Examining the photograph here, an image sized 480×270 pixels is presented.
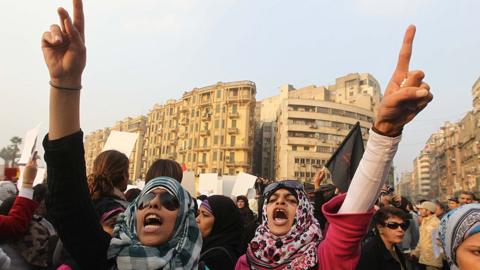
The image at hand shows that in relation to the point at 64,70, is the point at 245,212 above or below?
below

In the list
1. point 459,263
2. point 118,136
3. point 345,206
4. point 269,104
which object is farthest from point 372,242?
point 269,104

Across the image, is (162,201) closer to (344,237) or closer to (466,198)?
(344,237)

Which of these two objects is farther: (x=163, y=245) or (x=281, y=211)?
(x=281, y=211)

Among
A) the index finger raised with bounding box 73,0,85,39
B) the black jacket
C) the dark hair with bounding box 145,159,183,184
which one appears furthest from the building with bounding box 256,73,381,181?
the index finger raised with bounding box 73,0,85,39

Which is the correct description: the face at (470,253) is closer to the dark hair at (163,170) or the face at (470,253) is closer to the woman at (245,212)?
the dark hair at (163,170)

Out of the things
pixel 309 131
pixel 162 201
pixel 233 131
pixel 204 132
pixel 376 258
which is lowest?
pixel 376 258

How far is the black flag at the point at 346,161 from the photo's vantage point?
4324 mm

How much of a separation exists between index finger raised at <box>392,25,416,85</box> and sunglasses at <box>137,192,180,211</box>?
133 centimetres

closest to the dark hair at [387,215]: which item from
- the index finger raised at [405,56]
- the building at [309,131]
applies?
the index finger raised at [405,56]

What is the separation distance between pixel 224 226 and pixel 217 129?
54054mm

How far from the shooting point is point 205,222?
3.40m

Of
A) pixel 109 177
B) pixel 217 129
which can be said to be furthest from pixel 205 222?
pixel 217 129

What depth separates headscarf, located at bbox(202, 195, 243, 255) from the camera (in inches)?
127

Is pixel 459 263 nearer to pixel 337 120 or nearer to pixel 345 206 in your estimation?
pixel 345 206
